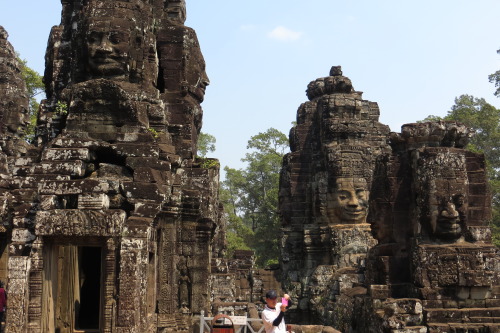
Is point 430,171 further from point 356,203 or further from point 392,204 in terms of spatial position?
point 356,203

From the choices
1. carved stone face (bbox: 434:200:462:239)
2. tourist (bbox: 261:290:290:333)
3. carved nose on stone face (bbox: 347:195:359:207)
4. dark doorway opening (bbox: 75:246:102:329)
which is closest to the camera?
tourist (bbox: 261:290:290:333)

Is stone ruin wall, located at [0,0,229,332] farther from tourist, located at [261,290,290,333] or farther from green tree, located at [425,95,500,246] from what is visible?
green tree, located at [425,95,500,246]

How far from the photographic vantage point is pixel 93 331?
27.3 feet

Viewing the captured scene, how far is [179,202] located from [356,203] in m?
10.4

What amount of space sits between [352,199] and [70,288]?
12161 millimetres

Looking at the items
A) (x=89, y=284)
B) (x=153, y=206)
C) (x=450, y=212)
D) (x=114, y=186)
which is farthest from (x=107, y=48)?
(x=450, y=212)

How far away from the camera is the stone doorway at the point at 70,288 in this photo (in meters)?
7.45

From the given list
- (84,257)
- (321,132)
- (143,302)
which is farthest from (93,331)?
(321,132)

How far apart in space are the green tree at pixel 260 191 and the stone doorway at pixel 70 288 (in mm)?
29459

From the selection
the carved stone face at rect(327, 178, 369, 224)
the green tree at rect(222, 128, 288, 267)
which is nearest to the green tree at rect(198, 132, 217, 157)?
the green tree at rect(222, 128, 288, 267)

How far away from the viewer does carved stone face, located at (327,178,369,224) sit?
62.4 ft

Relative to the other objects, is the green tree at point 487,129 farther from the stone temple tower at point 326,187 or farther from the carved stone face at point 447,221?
the carved stone face at point 447,221

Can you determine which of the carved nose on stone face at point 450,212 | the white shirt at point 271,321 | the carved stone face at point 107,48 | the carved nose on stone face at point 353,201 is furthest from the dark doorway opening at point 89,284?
the carved nose on stone face at point 353,201

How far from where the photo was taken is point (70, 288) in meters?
8.35
